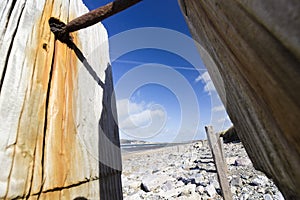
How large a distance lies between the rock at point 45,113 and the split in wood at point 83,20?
1.2 inches

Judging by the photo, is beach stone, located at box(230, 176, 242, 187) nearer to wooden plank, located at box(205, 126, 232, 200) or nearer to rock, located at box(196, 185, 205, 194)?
rock, located at box(196, 185, 205, 194)

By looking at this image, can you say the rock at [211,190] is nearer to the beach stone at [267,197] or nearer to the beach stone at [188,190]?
the beach stone at [188,190]

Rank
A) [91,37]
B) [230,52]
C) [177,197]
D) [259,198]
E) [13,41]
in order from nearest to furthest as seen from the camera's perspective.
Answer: [230,52]
[13,41]
[91,37]
[259,198]
[177,197]

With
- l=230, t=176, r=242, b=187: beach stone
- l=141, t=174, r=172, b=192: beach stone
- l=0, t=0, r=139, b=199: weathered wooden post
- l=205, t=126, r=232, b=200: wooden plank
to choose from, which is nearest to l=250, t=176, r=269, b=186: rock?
l=230, t=176, r=242, b=187: beach stone

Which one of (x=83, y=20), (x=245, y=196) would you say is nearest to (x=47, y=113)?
(x=83, y=20)

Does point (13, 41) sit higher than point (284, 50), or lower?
higher

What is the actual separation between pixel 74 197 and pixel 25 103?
355 mm

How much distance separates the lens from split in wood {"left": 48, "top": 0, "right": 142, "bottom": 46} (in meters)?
0.77

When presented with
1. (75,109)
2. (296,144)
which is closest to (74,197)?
(75,109)

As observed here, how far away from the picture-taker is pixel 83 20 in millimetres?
843

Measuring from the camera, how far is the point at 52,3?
2.58 feet

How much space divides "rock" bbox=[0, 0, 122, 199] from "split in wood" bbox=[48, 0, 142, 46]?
3cm

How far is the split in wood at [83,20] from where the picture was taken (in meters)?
0.77

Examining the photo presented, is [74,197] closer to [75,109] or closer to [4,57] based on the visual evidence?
[75,109]
